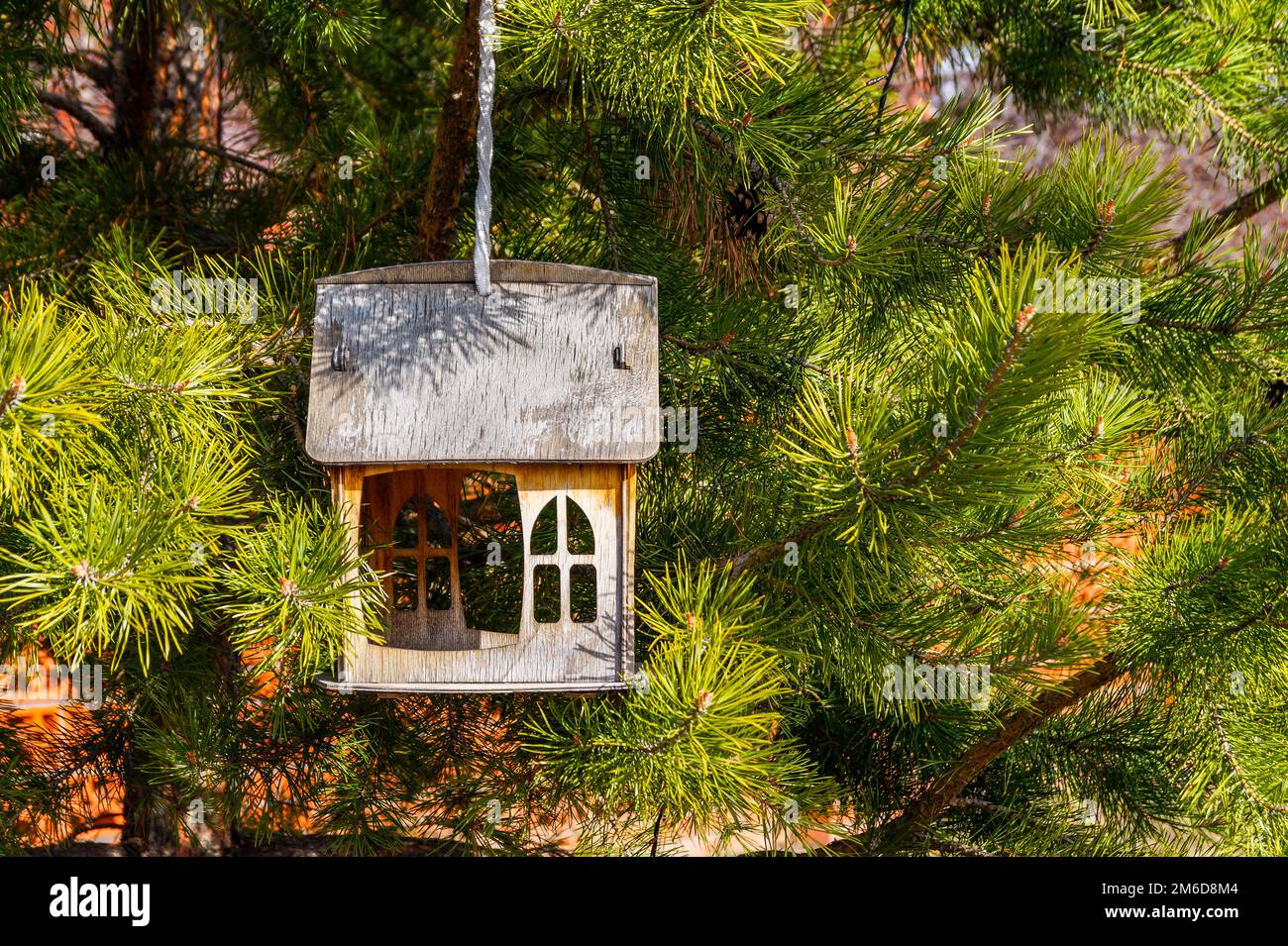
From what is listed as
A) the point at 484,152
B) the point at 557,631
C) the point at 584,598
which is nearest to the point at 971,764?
the point at 584,598

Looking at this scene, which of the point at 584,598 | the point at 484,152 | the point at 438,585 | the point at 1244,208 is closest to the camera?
the point at 484,152

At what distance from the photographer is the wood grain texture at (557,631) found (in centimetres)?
60

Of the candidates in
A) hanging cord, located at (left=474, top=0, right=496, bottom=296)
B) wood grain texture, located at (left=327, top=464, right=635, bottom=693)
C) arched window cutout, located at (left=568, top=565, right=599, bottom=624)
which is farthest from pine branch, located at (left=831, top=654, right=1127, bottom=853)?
hanging cord, located at (left=474, top=0, right=496, bottom=296)

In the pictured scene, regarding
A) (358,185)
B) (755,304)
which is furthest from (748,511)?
(358,185)

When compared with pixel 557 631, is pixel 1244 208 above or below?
above

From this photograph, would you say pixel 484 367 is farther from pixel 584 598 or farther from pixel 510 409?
pixel 584 598

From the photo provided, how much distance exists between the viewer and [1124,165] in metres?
0.76

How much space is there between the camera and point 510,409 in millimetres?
582

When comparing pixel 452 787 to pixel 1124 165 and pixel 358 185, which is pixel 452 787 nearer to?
pixel 358 185

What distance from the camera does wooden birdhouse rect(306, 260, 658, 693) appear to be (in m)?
0.57

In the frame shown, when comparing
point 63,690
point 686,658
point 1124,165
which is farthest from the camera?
point 63,690

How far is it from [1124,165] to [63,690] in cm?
87

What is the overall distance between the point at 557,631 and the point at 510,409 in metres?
0.13
